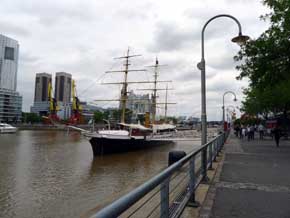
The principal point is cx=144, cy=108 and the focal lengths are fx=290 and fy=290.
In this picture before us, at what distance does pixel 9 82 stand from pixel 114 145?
441 feet

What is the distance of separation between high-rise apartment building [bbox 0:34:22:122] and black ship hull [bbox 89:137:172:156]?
10730cm

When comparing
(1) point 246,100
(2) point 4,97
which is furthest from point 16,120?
(1) point 246,100

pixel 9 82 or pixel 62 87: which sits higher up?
pixel 62 87

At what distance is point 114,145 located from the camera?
26.8 m

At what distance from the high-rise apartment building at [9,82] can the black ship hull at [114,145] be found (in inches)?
4224

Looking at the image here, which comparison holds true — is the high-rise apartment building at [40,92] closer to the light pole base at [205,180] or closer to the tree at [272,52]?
the tree at [272,52]

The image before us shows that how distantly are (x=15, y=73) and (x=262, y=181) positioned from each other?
160 metres

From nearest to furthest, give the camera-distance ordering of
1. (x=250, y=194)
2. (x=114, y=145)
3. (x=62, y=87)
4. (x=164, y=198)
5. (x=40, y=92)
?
(x=164, y=198)
(x=250, y=194)
(x=114, y=145)
(x=62, y=87)
(x=40, y=92)

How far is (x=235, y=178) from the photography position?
875 cm

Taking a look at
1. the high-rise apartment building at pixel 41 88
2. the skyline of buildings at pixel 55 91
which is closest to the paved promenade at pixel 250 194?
the skyline of buildings at pixel 55 91

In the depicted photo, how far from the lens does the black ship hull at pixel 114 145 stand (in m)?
25.3

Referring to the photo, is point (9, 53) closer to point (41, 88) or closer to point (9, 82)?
point (9, 82)

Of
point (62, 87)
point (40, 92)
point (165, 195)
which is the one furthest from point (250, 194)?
point (40, 92)

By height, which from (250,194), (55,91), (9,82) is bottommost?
(250,194)
